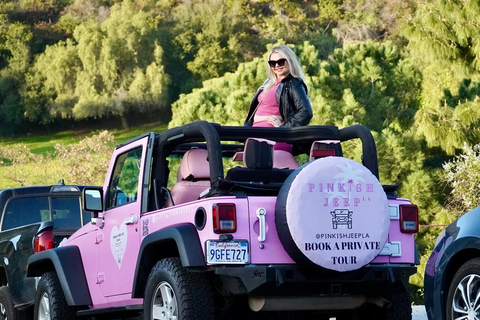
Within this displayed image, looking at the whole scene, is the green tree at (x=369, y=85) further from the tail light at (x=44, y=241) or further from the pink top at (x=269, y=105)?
the pink top at (x=269, y=105)

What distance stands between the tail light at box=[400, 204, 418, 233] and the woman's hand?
5.50ft

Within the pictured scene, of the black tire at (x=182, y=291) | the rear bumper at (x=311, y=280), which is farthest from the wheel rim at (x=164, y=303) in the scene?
the rear bumper at (x=311, y=280)

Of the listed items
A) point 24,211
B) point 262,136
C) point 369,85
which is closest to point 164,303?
point 262,136

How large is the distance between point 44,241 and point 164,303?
3.68m

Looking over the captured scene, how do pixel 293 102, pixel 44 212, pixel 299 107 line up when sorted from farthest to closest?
pixel 44 212 → pixel 293 102 → pixel 299 107

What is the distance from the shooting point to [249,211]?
6609 mm

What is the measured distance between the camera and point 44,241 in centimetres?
Result: 1038

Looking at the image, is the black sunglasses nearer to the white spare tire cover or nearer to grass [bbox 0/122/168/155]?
the white spare tire cover

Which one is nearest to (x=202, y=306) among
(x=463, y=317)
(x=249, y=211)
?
(x=249, y=211)

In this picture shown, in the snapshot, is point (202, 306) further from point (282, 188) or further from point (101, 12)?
point (101, 12)

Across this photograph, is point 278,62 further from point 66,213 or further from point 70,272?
point 66,213

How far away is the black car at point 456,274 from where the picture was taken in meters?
6.84

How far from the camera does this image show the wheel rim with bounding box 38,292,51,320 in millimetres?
9344

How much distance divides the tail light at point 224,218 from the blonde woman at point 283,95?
1.92 metres
